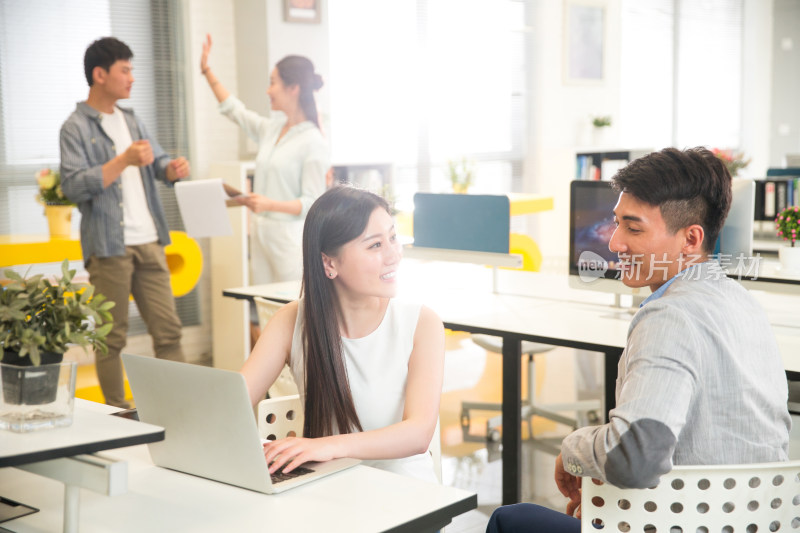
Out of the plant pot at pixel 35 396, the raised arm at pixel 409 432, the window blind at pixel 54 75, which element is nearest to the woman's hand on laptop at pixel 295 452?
the raised arm at pixel 409 432

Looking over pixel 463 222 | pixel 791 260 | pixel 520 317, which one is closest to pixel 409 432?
pixel 520 317

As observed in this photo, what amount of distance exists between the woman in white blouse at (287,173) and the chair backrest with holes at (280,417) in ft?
6.09

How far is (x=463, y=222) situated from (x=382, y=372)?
176 centimetres

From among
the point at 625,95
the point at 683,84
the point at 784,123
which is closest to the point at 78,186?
the point at 625,95

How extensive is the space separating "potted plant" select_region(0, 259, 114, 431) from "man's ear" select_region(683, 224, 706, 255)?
97cm

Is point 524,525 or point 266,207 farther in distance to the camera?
point 266,207

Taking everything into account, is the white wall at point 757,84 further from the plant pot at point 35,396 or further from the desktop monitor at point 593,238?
the plant pot at point 35,396

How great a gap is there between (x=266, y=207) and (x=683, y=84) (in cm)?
684

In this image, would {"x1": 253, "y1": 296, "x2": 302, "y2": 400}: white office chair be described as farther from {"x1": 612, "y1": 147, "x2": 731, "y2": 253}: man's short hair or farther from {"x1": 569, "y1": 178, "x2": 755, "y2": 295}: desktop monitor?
{"x1": 612, "y1": 147, "x2": 731, "y2": 253}: man's short hair

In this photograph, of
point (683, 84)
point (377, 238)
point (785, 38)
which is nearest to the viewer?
point (377, 238)

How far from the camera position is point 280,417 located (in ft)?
6.83

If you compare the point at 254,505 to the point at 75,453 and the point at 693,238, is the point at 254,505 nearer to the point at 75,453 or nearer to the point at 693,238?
the point at 75,453

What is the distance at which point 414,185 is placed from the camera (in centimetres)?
688

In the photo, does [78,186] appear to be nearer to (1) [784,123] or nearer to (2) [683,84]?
(2) [683,84]
